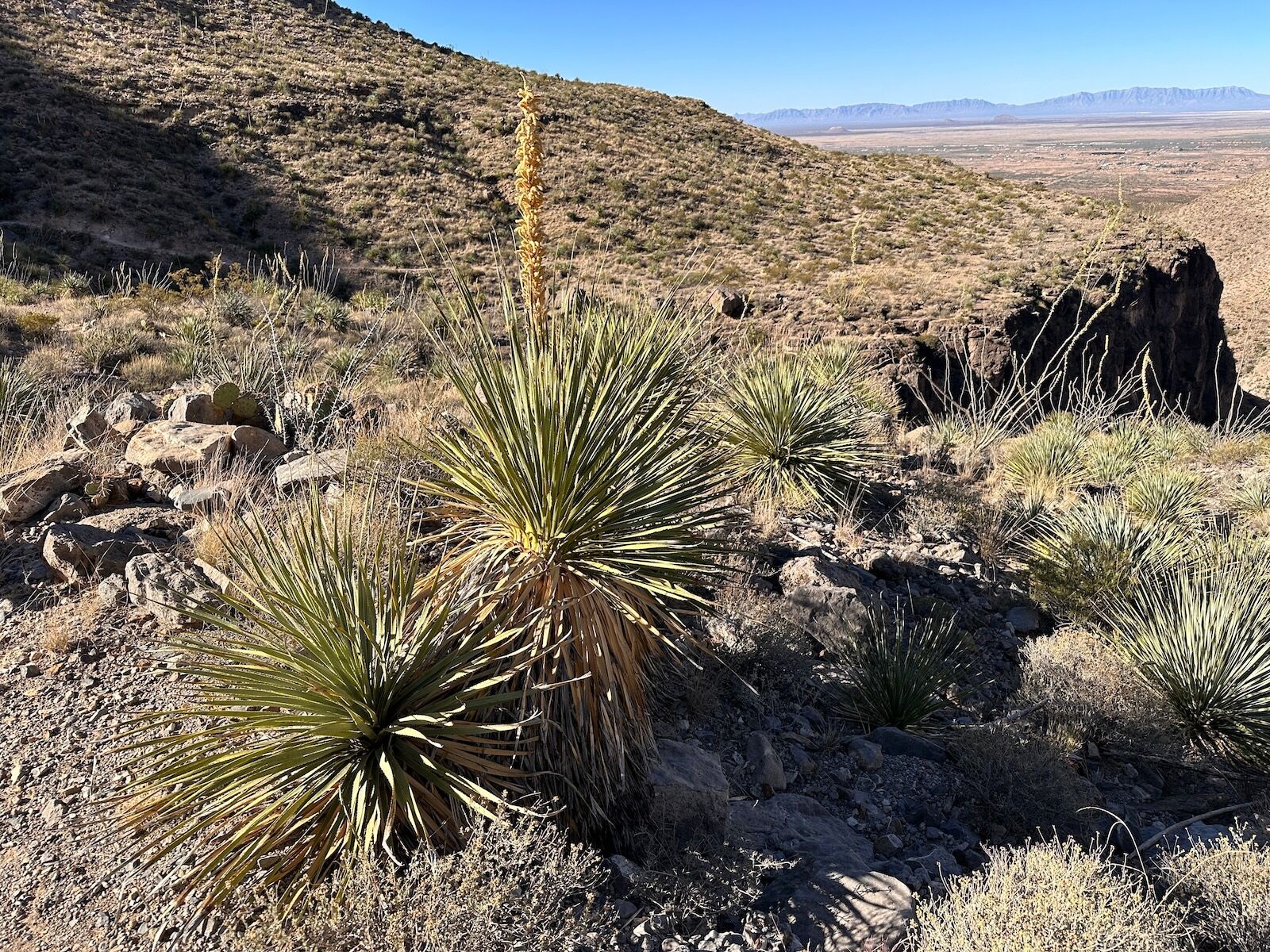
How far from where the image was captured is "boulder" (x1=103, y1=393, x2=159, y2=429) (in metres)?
5.83

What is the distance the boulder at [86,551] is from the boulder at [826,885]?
333 centimetres

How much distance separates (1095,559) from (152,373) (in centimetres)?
894

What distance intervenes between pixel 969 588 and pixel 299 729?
5070 mm

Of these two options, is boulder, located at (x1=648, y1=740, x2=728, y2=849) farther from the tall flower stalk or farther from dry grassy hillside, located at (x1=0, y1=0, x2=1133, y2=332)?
dry grassy hillside, located at (x1=0, y1=0, x2=1133, y2=332)

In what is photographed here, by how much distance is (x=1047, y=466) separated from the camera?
7.94 m

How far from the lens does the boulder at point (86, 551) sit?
13.0ft

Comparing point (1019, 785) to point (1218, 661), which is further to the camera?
point (1218, 661)

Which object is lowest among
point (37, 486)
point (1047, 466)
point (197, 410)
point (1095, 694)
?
point (1095, 694)

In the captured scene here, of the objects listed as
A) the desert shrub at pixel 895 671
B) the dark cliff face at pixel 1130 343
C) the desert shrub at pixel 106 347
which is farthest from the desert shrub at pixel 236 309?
the dark cliff face at pixel 1130 343

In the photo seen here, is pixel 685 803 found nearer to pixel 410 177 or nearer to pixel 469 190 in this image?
pixel 469 190

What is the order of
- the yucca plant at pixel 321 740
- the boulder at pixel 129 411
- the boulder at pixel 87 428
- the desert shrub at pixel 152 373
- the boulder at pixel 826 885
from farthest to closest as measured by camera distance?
the desert shrub at pixel 152 373
the boulder at pixel 129 411
the boulder at pixel 87 428
the boulder at pixel 826 885
the yucca plant at pixel 321 740

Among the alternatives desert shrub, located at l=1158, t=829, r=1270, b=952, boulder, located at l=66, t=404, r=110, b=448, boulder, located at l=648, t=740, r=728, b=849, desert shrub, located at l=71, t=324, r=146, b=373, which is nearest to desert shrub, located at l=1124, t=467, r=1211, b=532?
desert shrub, located at l=1158, t=829, r=1270, b=952

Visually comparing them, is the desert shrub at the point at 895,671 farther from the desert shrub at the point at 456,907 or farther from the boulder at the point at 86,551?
the boulder at the point at 86,551

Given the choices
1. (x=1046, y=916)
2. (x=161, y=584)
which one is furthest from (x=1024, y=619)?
(x=161, y=584)
